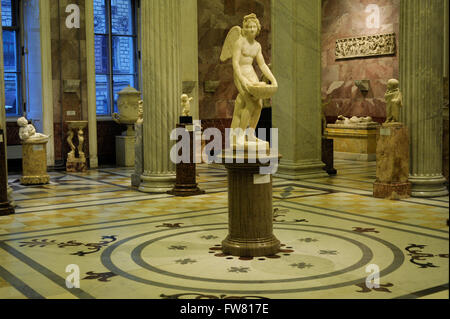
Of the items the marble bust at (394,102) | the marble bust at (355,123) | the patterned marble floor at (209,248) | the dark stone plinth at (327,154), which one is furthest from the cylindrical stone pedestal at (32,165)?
the marble bust at (355,123)

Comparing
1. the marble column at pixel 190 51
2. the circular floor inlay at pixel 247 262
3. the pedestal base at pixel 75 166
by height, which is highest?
the marble column at pixel 190 51

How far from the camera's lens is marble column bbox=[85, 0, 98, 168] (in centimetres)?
1486

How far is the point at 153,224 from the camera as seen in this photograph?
7.58 meters

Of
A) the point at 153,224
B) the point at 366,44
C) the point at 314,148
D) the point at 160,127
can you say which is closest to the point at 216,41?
the point at 366,44

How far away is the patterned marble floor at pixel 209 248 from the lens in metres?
4.89

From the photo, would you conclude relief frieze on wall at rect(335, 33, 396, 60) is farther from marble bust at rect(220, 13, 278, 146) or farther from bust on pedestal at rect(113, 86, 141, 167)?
marble bust at rect(220, 13, 278, 146)

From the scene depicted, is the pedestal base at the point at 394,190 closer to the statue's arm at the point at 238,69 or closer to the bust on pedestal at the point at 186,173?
the bust on pedestal at the point at 186,173

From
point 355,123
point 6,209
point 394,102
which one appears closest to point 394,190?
point 394,102

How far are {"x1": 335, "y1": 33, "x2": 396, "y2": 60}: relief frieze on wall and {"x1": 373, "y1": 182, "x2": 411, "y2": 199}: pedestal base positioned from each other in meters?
8.02

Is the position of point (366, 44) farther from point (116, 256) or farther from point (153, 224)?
point (116, 256)

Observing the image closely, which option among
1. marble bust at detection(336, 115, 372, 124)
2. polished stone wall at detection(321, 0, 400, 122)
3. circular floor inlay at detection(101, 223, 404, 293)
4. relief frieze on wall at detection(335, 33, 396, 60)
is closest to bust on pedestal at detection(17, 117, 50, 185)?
circular floor inlay at detection(101, 223, 404, 293)

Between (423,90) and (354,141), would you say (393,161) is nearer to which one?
(423,90)

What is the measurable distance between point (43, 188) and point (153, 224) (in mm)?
4502

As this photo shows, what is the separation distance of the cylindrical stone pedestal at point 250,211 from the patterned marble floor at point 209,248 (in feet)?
0.50
